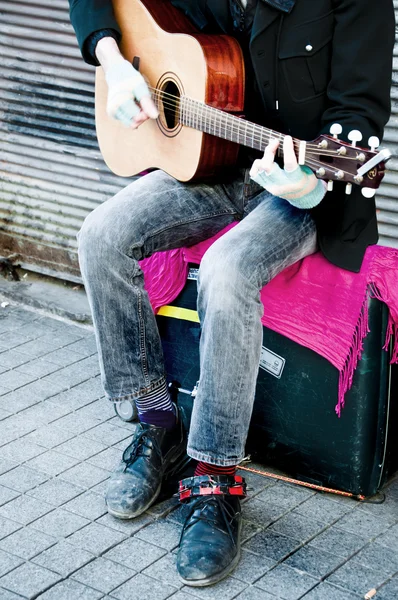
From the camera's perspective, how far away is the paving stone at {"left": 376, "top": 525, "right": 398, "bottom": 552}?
275 cm

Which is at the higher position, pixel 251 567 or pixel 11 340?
pixel 11 340

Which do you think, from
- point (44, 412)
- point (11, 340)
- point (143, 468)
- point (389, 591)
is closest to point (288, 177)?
point (143, 468)

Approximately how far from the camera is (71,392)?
369 cm

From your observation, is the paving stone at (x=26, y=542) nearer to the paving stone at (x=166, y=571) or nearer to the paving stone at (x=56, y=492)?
the paving stone at (x=56, y=492)

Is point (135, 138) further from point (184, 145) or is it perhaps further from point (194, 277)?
point (194, 277)

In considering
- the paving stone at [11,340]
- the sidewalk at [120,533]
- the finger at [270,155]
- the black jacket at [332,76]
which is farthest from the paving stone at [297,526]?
the paving stone at [11,340]

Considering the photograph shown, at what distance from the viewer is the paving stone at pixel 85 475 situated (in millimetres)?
3080

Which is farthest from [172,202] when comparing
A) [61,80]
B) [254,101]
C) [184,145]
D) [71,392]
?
[61,80]

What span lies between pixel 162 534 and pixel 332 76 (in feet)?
4.86

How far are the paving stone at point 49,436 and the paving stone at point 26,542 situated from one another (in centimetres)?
53

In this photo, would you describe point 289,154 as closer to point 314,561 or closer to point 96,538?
point 314,561

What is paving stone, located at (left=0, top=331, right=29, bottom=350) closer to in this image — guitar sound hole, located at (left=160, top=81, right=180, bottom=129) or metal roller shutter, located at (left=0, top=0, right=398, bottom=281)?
metal roller shutter, located at (left=0, top=0, right=398, bottom=281)

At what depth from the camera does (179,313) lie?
126 inches

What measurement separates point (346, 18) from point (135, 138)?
842 mm
